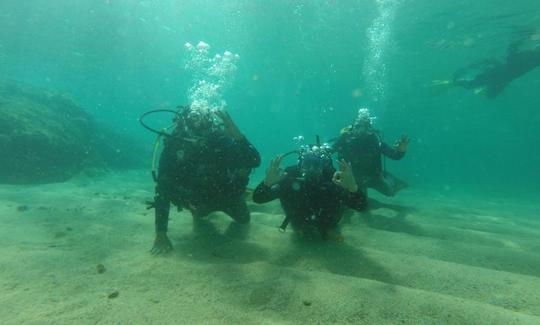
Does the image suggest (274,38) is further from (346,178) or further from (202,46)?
(346,178)

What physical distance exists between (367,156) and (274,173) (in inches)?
189

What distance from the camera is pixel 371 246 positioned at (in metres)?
5.39

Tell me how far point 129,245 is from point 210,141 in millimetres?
2299

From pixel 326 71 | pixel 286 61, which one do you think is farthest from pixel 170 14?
pixel 326 71

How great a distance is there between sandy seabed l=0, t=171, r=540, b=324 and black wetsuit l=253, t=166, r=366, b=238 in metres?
0.40

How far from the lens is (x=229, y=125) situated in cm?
555

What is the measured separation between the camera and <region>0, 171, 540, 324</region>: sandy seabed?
9.88 ft

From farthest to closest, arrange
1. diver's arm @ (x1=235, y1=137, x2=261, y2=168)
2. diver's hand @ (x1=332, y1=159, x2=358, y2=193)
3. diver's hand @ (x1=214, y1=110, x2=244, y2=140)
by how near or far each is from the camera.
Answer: diver's arm @ (x1=235, y1=137, x2=261, y2=168) < diver's hand @ (x1=214, y1=110, x2=244, y2=140) < diver's hand @ (x1=332, y1=159, x2=358, y2=193)

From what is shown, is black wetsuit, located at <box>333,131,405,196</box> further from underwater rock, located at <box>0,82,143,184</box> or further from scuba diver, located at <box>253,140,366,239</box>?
underwater rock, located at <box>0,82,143,184</box>

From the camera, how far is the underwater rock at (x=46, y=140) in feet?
40.0

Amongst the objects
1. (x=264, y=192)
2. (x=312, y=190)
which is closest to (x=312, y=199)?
(x=312, y=190)

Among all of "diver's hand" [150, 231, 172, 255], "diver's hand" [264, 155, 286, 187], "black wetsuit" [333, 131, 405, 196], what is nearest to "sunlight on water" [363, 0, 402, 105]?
"black wetsuit" [333, 131, 405, 196]

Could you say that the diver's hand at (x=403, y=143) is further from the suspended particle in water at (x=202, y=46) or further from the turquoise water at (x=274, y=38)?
the suspended particle in water at (x=202, y=46)

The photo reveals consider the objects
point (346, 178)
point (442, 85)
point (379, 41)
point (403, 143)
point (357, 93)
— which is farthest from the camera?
point (357, 93)
